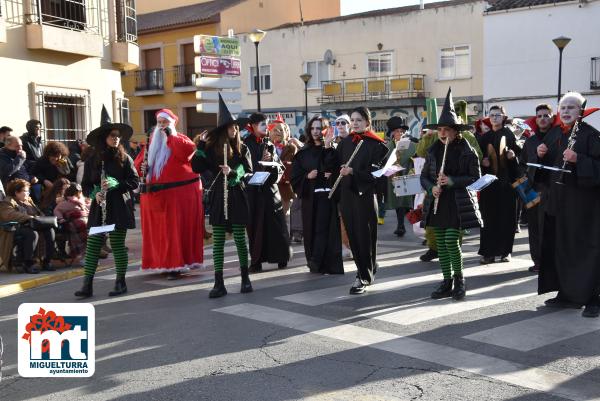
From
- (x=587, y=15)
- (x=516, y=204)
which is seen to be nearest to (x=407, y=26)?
(x=587, y=15)

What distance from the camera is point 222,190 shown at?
7.98m

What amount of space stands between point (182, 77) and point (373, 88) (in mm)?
10952

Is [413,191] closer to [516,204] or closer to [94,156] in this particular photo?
[516,204]

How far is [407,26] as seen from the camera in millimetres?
34625

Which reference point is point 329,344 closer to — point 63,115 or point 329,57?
point 63,115

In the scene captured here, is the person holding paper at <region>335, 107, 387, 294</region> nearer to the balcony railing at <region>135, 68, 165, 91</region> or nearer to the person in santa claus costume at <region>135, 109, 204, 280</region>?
the person in santa claus costume at <region>135, 109, 204, 280</region>

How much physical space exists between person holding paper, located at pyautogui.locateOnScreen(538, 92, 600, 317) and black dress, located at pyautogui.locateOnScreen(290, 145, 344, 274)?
9.65ft

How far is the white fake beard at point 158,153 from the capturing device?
28.9ft

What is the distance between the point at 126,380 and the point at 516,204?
6.36 meters

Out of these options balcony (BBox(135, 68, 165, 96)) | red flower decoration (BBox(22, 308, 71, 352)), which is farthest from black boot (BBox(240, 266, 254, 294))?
balcony (BBox(135, 68, 165, 96))

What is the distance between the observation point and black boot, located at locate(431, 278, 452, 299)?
297 inches

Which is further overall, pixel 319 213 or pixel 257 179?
pixel 319 213

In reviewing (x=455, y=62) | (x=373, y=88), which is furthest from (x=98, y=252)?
(x=373, y=88)

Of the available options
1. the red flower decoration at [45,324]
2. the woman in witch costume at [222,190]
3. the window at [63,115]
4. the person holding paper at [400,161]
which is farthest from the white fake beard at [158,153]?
the window at [63,115]
